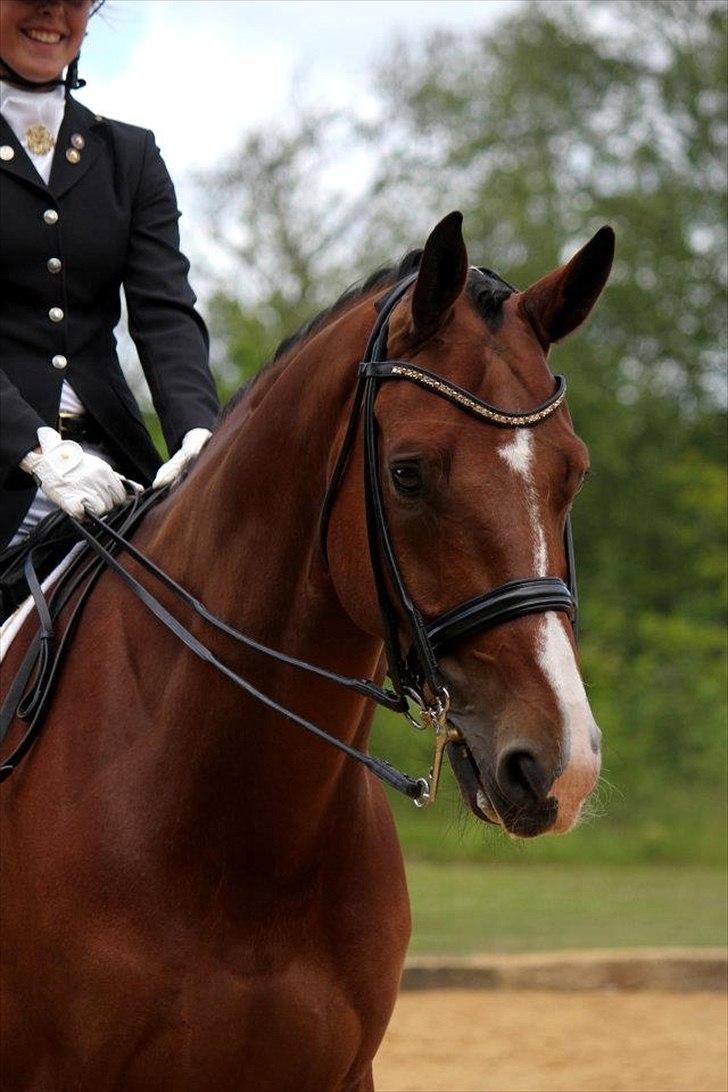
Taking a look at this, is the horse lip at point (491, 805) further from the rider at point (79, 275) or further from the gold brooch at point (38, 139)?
the gold brooch at point (38, 139)

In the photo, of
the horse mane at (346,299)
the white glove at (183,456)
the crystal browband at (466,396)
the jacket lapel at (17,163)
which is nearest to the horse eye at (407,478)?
the crystal browband at (466,396)

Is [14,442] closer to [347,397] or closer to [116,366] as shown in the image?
[116,366]

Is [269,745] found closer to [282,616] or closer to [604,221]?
[282,616]

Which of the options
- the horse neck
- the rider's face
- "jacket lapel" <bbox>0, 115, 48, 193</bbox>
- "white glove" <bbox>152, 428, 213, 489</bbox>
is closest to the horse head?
the horse neck

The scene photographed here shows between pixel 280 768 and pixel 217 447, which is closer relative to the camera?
pixel 280 768

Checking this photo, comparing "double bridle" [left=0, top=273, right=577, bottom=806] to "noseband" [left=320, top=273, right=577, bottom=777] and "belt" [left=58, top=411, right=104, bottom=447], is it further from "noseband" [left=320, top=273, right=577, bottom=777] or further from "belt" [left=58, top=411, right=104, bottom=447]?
"belt" [left=58, top=411, right=104, bottom=447]

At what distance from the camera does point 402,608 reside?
295 centimetres

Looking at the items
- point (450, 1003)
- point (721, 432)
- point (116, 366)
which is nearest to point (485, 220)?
point (721, 432)

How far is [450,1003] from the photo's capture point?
857 cm

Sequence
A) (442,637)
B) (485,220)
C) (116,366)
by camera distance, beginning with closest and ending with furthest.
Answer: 1. (442,637)
2. (116,366)
3. (485,220)

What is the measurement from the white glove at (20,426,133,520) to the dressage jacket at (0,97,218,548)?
136 millimetres

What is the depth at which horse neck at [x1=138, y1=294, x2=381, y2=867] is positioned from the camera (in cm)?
330

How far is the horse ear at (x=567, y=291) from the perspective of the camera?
3.19m

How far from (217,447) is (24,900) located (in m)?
1.03
